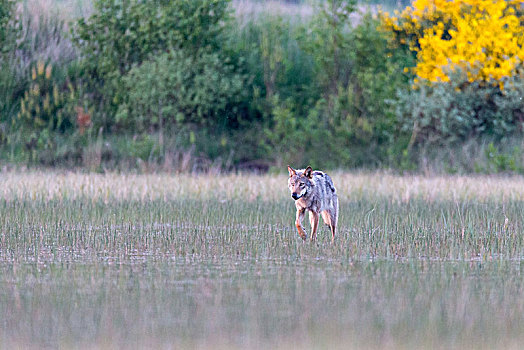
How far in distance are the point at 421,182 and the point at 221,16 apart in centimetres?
904

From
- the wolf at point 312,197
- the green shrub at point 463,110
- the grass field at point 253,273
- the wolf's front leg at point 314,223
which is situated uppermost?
the green shrub at point 463,110

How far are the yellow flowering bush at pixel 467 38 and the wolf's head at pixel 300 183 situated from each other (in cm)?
1228

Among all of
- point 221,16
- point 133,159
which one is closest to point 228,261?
point 133,159

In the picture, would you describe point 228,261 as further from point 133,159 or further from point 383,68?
point 383,68

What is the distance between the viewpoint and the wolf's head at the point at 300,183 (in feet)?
30.0

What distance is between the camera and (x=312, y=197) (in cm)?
941

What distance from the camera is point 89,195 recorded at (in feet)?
44.8

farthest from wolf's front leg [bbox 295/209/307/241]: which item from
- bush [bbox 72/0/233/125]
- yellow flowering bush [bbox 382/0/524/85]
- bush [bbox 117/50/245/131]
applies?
bush [bbox 72/0/233/125]

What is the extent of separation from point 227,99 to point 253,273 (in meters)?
15.7

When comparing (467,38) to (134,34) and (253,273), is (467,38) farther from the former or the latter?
(253,273)

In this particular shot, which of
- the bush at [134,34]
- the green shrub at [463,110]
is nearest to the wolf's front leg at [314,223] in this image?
the green shrub at [463,110]

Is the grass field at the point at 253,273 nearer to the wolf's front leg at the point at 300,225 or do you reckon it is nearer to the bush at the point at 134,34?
the wolf's front leg at the point at 300,225

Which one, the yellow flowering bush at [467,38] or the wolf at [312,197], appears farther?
the yellow flowering bush at [467,38]

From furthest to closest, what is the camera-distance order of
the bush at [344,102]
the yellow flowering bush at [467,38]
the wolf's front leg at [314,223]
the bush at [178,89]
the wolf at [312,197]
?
1. the bush at [178,89]
2. the bush at [344,102]
3. the yellow flowering bush at [467,38]
4. the wolf's front leg at [314,223]
5. the wolf at [312,197]
